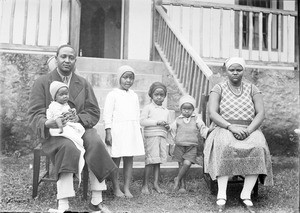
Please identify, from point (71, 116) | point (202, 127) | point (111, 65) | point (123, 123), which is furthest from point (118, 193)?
point (111, 65)

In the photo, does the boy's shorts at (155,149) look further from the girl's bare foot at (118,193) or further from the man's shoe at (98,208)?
the man's shoe at (98,208)

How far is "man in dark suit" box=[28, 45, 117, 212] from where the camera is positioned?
3139mm

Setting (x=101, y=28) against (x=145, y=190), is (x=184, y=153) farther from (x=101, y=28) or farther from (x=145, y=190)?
(x=101, y=28)

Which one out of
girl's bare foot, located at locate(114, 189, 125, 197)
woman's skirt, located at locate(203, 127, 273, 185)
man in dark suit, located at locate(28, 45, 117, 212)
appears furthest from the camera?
girl's bare foot, located at locate(114, 189, 125, 197)

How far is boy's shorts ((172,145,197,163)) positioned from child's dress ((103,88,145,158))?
0.48m

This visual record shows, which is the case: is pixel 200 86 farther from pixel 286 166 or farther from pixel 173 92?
pixel 286 166

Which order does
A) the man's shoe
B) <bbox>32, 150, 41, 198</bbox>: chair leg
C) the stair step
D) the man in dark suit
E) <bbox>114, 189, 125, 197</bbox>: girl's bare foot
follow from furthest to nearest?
the stair step, <bbox>114, 189, 125, 197</bbox>: girl's bare foot, <bbox>32, 150, 41, 198</bbox>: chair leg, the man's shoe, the man in dark suit

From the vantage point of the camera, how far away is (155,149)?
13.3ft

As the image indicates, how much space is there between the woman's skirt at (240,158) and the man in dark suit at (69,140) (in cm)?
103

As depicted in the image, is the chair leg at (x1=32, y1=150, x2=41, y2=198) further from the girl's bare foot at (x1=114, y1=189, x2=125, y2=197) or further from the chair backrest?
the chair backrest

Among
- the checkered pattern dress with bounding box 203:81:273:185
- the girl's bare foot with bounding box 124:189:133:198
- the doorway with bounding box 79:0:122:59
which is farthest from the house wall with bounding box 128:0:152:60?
the girl's bare foot with bounding box 124:189:133:198

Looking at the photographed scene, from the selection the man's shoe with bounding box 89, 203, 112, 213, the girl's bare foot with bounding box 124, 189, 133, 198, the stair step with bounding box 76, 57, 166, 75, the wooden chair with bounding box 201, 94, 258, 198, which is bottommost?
the man's shoe with bounding box 89, 203, 112, 213

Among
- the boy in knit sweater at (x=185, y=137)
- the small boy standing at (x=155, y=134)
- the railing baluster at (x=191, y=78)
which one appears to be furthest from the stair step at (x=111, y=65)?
the boy in knit sweater at (x=185, y=137)

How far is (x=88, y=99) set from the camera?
12.3ft
